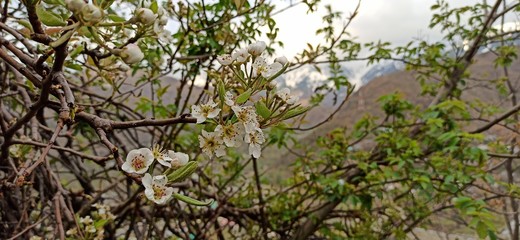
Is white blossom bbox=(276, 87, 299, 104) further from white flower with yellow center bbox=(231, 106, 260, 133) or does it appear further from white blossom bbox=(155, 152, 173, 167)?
white blossom bbox=(155, 152, 173, 167)

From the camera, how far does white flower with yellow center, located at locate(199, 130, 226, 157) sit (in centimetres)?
61

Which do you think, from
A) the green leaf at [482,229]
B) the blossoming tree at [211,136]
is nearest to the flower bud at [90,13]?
the blossoming tree at [211,136]

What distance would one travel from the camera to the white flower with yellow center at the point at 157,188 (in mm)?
508

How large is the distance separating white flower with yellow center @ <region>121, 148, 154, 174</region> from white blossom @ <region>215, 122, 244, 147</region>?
98mm

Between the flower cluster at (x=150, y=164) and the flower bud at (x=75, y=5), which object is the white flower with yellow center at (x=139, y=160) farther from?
the flower bud at (x=75, y=5)

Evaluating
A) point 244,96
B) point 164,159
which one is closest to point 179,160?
point 164,159

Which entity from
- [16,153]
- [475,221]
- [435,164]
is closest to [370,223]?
[435,164]

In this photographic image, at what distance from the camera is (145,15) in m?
0.55

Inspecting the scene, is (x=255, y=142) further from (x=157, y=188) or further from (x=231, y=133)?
(x=157, y=188)

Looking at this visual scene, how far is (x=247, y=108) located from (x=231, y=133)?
46mm

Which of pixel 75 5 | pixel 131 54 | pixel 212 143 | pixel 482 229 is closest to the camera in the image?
pixel 75 5

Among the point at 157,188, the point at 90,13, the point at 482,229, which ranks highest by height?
the point at 90,13

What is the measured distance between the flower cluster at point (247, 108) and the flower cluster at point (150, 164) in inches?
2.6

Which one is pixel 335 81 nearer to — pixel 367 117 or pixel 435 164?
pixel 367 117
